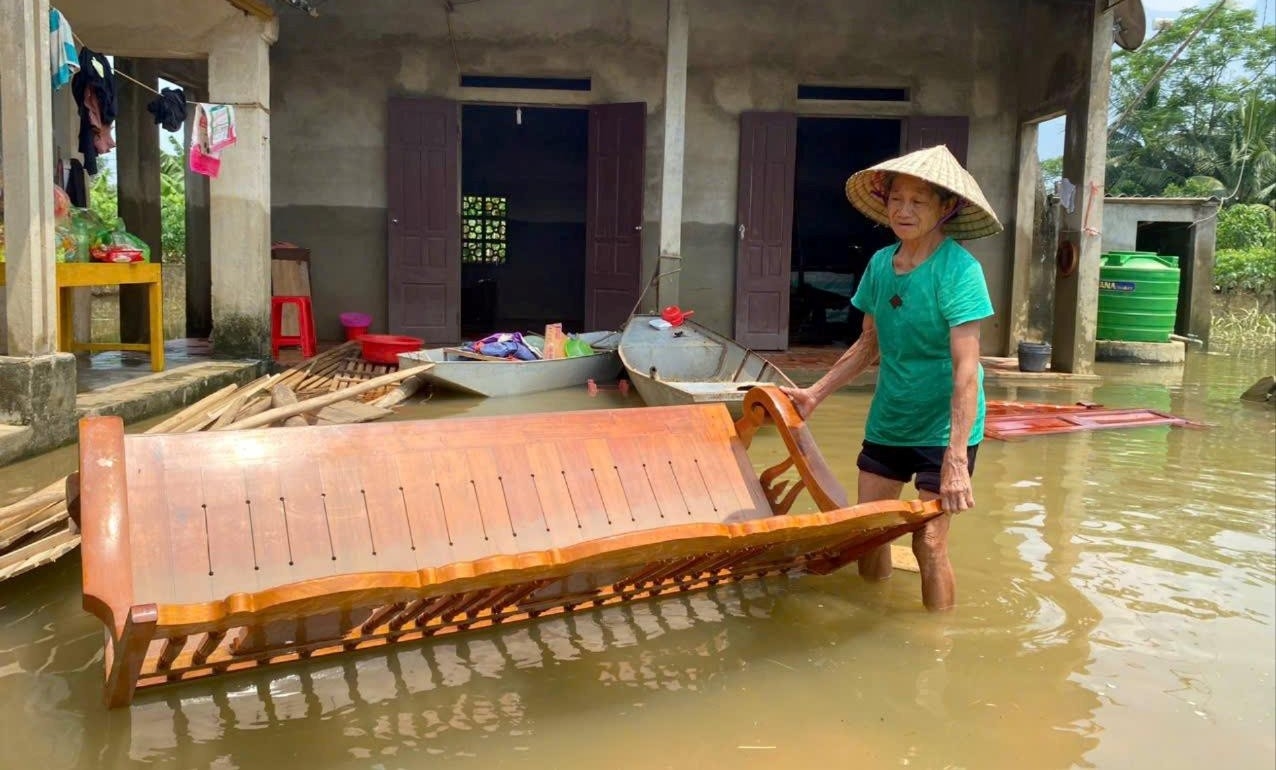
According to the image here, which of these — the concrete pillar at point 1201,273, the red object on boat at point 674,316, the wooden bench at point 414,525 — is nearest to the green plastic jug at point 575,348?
the red object on boat at point 674,316

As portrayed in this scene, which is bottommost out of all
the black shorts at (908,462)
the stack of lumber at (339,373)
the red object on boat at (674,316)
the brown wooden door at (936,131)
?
the stack of lumber at (339,373)

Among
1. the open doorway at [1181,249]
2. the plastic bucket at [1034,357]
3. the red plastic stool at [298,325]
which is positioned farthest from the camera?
the open doorway at [1181,249]

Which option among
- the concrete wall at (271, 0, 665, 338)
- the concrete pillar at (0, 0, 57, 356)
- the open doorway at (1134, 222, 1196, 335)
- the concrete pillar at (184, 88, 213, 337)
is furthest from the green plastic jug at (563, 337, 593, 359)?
the open doorway at (1134, 222, 1196, 335)

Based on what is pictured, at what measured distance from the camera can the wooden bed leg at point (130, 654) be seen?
2057mm

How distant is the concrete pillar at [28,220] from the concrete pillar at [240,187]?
2746 mm

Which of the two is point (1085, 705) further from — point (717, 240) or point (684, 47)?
point (717, 240)

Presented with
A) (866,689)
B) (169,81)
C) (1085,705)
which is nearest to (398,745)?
(866,689)

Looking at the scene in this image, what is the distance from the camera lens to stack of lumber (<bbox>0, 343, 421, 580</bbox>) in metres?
3.48

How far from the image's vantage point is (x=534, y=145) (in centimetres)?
1633

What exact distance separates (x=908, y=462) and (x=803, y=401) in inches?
18.1

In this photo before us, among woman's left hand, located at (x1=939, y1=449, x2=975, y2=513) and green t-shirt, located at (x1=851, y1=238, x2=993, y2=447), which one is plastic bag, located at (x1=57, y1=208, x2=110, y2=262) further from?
woman's left hand, located at (x1=939, y1=449, x2=975, y2=513)

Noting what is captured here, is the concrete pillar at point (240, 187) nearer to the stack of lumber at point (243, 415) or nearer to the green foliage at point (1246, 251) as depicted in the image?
the stack of lumber at point (243, 415)

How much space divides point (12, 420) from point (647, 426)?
3.72 metres

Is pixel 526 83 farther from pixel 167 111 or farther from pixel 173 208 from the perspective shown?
pixel 173 208
